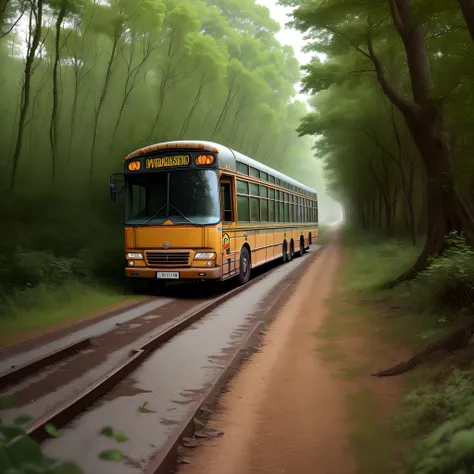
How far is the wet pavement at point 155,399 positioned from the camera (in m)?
3.43

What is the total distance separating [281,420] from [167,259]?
6.42 metres

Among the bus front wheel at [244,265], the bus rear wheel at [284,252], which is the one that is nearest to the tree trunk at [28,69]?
the bus front wheel at [244,265]

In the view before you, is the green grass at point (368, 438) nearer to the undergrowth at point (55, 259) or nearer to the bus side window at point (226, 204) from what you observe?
the undergrowth at point (55, 259)

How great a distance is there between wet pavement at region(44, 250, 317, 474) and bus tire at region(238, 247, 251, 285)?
3.74 meters

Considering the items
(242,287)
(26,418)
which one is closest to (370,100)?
(242,287)

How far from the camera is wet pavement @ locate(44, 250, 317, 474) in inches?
135

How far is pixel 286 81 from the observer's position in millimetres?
35406

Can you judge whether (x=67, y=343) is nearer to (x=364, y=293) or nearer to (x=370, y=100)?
(x=364, y=293)

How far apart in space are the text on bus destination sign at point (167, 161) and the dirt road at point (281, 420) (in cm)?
501

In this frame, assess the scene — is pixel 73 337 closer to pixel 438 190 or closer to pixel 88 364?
pixel 88 364

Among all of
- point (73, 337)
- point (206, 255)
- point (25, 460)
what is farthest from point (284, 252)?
point (25, 460)

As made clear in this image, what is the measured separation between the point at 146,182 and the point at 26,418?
8817 mm

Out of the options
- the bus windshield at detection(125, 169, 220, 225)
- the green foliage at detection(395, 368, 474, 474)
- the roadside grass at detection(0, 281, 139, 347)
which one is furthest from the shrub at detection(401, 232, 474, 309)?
the roadside grass at detection(0, 281, 139, 347)

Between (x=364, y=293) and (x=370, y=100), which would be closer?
(x=364, y=293)
